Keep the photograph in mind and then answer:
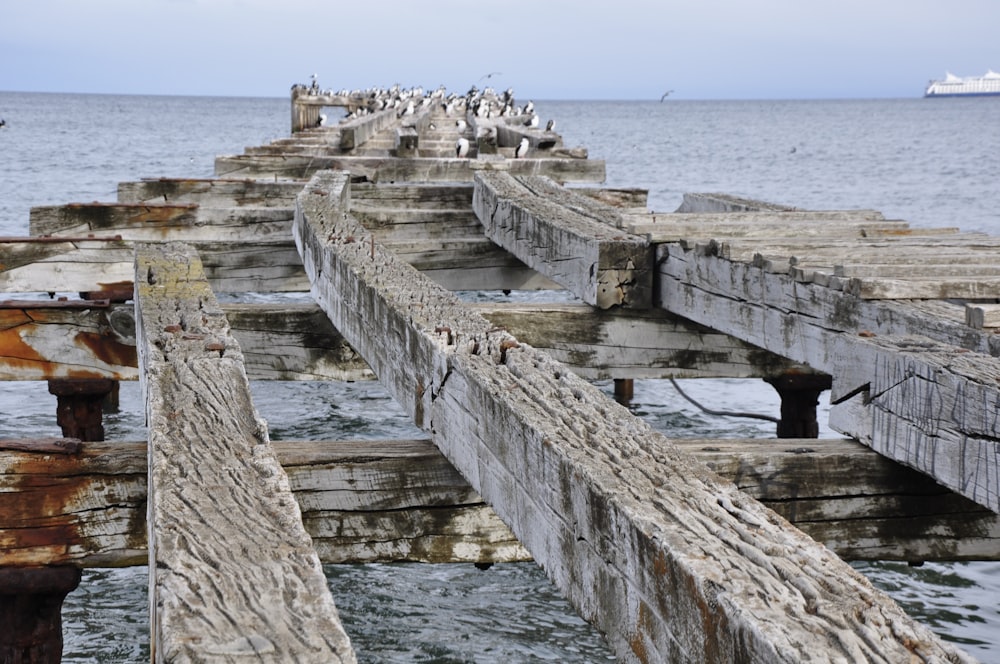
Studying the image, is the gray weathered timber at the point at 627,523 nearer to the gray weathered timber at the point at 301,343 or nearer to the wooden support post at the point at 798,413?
the gray weathered timber at the point at 301,343

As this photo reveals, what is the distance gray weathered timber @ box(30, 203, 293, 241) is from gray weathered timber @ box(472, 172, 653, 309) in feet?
Result: 4.52

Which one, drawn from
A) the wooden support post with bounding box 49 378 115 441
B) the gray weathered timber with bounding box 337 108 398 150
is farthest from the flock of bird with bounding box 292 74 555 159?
the wooden support post with bounding box 49 378 115 441

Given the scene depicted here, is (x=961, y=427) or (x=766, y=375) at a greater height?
(x=961, y=427)

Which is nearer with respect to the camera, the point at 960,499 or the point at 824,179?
the point at 960,499

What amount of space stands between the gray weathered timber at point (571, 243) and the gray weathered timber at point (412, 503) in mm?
1938

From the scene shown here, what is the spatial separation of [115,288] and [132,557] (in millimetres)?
3846

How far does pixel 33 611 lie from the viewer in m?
3.60

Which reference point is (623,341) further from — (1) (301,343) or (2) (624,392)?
(2) (624,392)

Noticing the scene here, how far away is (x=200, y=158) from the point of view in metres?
60.9

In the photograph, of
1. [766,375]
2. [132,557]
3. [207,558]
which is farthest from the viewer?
[766,375]

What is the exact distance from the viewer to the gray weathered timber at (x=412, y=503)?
3.19 m

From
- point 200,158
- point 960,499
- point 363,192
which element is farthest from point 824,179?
point 960,499

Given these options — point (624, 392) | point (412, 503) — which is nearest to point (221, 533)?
point (412, 503)

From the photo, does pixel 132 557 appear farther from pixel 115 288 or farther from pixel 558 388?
pixel 115 288
